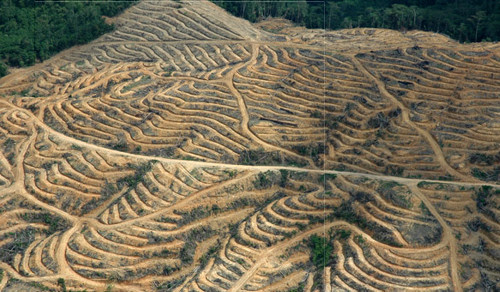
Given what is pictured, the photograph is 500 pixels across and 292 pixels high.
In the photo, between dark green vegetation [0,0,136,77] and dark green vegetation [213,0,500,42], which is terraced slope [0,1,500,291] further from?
dark green vegetation [213,0,500,42]

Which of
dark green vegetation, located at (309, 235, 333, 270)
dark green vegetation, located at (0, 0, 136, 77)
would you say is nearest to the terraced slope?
dark green vegetation, located at (309, 235, 333, 270)

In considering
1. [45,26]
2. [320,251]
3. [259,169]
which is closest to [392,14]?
[259,169]

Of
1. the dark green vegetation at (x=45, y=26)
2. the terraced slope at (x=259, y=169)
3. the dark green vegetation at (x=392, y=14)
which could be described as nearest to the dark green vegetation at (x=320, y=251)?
the terraced slope at (x=259, y=169)

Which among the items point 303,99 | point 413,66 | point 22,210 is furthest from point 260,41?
point 22,210

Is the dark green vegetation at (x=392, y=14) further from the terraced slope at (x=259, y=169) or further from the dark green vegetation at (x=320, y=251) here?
the dark green vegetation at (x=320, y=251)

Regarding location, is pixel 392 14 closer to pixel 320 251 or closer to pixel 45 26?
pixel 45 26
